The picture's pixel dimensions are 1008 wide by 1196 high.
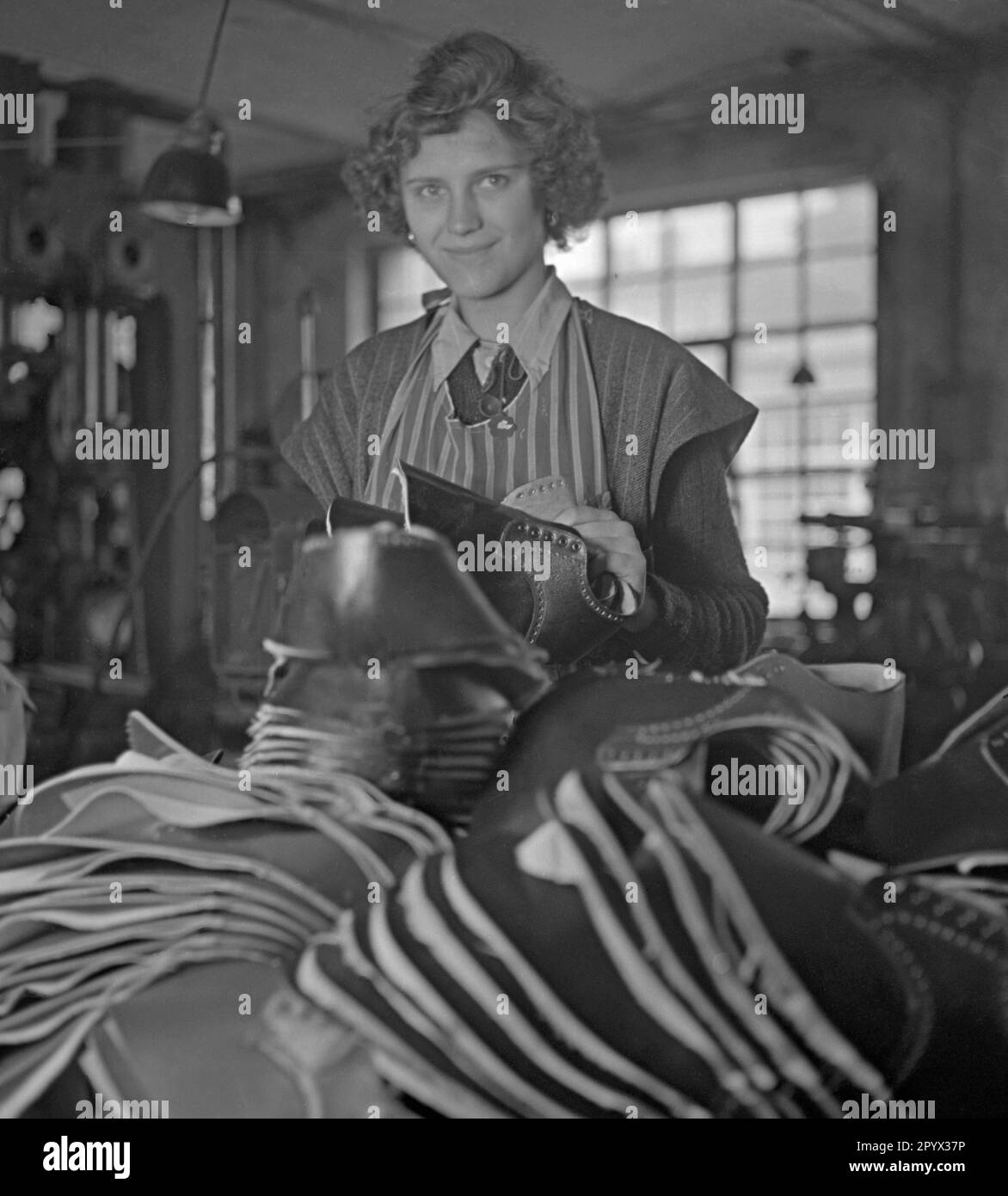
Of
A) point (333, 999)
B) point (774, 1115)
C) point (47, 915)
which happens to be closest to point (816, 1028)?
point (774, 1115)

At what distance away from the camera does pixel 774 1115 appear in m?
0.60

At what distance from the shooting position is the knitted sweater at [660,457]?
0.80 metres

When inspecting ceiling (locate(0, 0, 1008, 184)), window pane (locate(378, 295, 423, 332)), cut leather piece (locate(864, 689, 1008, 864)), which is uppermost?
ceiling (locate(0, 0, 1008, 184))

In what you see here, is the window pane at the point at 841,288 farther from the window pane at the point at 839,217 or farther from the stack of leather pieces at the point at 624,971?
the stack of leather pieces at the point at 624,971

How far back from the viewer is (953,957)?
604 millimetres

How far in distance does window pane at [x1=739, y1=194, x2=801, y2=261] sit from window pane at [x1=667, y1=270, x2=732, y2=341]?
0.12ft

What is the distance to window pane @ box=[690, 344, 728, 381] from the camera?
32.6 inches

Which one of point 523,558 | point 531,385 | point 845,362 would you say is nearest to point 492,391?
point 531,385

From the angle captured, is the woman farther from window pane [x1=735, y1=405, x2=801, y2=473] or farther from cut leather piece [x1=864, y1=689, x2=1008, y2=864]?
cut leather piece [x1=864, y1=689, x2=1008, y2=864]

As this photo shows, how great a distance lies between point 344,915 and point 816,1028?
213mm

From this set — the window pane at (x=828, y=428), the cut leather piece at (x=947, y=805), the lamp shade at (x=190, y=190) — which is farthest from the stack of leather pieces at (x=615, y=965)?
the lamp shade at (x=190, y=190)

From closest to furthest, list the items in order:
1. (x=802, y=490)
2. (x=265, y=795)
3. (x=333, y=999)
Result: 1. (x=333, y=999)
2. (x=265, y=795)
3. (x=802, y=490)

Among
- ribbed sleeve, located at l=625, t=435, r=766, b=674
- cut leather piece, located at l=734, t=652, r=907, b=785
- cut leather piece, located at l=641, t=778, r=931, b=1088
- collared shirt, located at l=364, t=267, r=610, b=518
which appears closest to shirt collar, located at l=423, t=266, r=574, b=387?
collared shirt, located at l=364, t=267, r=610, b=518
